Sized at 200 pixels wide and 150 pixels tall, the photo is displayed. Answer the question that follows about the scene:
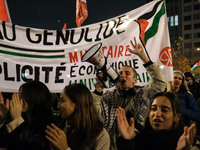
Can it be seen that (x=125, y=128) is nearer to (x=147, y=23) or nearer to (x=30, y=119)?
(x=30, y=119)

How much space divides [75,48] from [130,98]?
1.35 m

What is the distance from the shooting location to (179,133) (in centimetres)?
190

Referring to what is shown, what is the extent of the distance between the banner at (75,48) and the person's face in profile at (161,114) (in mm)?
1355

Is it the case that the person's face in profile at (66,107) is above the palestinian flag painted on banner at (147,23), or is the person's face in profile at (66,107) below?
below

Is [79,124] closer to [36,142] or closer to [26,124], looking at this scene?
[36,142]

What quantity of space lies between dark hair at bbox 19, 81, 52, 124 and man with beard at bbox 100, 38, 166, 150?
33.1 inches

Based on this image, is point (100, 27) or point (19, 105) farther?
point (100, 27)

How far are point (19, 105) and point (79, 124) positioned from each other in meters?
0.77

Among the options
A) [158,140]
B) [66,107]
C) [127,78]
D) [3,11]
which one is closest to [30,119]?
[66,107]

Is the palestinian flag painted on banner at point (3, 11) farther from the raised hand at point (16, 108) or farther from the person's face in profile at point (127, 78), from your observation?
the person's face in profile at point (127, 78)

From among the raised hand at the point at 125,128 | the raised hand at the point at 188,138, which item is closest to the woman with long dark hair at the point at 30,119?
the raised hand at the point at 125,128

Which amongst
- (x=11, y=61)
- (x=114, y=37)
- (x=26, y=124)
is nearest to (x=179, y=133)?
(x=26, y=124)

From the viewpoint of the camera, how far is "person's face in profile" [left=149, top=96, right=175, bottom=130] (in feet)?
6.33

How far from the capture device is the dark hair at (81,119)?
72.6 inches
